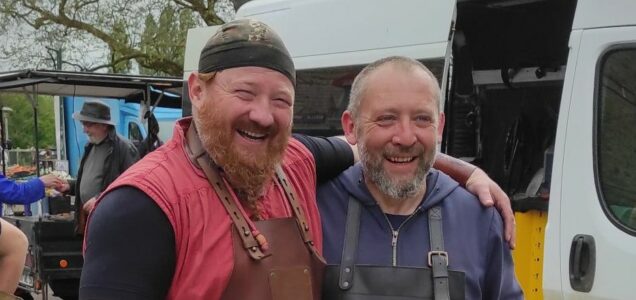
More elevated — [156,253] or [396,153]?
[396,153]

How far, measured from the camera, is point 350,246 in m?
1.73

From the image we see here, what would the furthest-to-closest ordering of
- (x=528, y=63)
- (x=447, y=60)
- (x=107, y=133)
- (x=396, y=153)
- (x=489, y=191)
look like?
(x=107, y=133) < (x=528, y=63) < (x=447, y=60) < (x=489, y=191) < (x=396, y=153)

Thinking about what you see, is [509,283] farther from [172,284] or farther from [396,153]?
[172,284]

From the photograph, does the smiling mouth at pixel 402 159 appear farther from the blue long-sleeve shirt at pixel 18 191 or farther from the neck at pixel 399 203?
the blue long-sleeve shirt at pixel 18 191

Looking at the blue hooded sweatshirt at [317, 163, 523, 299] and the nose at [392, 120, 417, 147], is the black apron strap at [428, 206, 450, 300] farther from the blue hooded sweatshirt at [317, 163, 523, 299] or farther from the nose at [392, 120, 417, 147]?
the nose at [392, 120, 417, 147]

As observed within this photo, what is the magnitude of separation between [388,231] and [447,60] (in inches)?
62.1

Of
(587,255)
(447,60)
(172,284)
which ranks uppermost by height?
(447,60)

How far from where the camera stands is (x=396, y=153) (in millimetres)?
1751

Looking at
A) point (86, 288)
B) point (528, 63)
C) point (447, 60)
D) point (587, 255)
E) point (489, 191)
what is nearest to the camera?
point (86, 288)

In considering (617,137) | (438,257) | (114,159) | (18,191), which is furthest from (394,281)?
(114,159)

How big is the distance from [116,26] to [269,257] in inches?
526

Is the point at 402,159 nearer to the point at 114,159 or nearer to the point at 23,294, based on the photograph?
the point at 114,159

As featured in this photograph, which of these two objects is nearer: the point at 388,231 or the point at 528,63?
the point at 388,231

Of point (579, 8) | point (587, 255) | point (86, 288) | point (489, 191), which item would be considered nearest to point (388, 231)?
point (489, 191)
